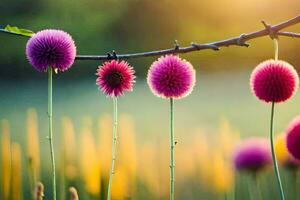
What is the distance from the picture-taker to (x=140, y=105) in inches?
95.5

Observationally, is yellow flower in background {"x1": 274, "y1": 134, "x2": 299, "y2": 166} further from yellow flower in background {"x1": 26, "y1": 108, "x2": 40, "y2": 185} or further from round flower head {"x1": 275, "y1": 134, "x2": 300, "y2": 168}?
yellow flower in background {"x1": 26, "y1": 108, "x2": 40, "y2": 185}

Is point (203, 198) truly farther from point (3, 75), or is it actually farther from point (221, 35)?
point (221, 35)

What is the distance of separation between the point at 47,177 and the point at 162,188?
562 millimetres

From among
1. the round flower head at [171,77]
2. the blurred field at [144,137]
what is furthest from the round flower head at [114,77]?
the blurred field at [144,137]

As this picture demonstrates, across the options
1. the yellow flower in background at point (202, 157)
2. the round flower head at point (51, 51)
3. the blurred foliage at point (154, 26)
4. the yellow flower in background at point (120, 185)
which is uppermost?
the blurred foliage at point (154, 26)

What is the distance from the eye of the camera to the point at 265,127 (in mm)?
2162

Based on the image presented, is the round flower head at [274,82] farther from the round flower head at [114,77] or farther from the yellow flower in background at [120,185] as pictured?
the yellow flower in background at [120,185]

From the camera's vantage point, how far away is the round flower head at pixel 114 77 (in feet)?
2.91

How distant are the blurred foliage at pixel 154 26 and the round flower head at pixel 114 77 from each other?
192 centimetres

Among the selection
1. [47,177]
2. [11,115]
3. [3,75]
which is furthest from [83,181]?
[3,75]

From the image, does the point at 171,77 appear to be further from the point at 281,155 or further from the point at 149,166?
the point at 149,166

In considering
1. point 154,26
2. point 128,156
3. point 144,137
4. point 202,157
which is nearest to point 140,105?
point 144,137

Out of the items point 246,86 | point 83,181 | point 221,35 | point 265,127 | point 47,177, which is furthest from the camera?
point 221,35

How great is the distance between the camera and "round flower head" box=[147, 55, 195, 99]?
861mm
